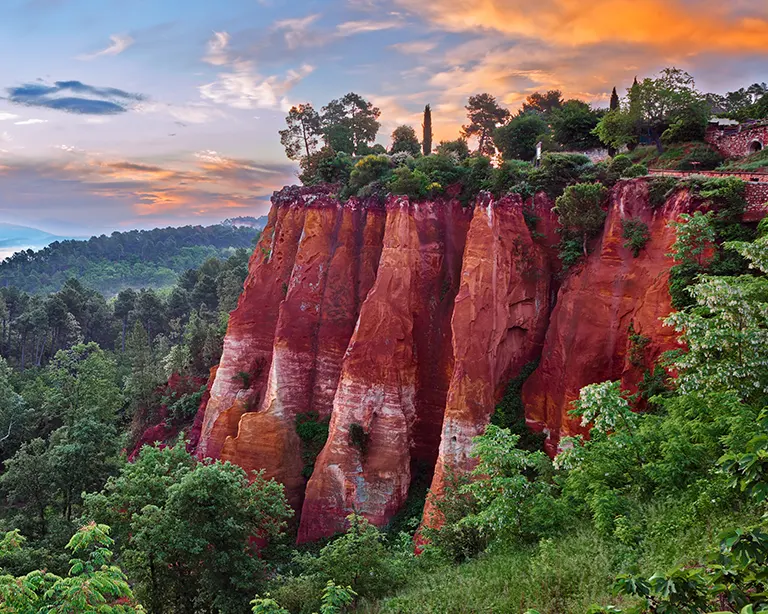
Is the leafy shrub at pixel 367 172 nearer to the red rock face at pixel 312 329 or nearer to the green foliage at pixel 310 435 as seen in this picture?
the red rock face at pixel 312 329

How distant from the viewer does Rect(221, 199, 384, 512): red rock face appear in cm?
2255

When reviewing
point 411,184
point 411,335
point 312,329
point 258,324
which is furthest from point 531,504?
point 258,324

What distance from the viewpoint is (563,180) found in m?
20.3

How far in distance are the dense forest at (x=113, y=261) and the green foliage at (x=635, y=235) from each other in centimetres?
9214

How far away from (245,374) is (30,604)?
19403 mm

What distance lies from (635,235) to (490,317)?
18.5 ft

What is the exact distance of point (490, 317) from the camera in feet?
63.1

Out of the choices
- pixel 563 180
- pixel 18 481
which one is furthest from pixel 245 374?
pixel 563 180

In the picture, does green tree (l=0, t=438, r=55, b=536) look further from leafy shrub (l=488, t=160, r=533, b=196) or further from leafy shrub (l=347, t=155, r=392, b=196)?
→ leafy shrub (l=488, t=160, r=533, b=196)

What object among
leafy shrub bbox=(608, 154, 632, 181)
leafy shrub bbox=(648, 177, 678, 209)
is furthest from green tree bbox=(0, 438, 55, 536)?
leafy shrub bbox=(648, 177, 678, 209)

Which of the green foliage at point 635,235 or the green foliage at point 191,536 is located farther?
the green foliage at point 635,235

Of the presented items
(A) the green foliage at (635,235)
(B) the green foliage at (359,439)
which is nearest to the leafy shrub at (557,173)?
(A) the green foliage at (635,235)

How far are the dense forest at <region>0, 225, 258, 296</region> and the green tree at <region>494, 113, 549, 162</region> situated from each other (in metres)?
75.6

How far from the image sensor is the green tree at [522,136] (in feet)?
111
